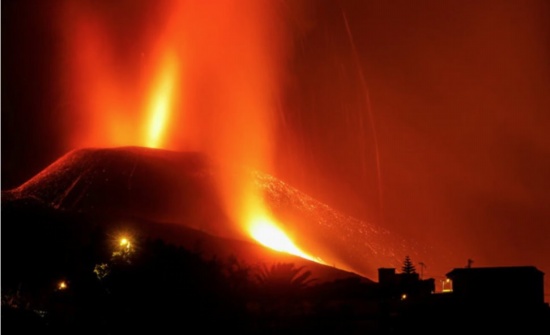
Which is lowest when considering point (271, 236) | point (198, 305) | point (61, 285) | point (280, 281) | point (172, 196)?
point (198, 305)

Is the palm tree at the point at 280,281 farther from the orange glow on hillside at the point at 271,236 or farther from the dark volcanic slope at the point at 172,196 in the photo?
the dark volcanic slope at the point at 172,196

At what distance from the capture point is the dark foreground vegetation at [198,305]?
18.3 m

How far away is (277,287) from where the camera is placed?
20.5 metres

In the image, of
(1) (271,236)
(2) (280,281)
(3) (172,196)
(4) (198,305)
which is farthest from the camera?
(3) (172,196)

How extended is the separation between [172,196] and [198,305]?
39813 millimetres

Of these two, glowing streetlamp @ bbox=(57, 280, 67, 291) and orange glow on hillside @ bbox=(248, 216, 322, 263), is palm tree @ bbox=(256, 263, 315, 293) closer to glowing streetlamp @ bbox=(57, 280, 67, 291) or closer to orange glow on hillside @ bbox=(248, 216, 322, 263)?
glowing streetlamp @ bbox=(57, 280, 67, 291)

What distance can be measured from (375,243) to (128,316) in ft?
184

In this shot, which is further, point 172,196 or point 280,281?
point 172,196

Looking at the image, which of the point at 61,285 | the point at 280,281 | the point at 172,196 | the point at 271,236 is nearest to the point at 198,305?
the point at 280,281

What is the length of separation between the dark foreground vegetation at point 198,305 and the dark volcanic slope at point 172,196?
86.7ft

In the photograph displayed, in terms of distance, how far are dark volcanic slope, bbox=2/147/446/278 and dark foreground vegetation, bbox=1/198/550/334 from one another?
26415 mm

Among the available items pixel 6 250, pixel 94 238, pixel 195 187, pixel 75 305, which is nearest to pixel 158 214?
pixel 195 187

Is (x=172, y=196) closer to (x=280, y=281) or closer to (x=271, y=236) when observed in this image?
(x=271, y=236)

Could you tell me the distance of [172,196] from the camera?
192ft
